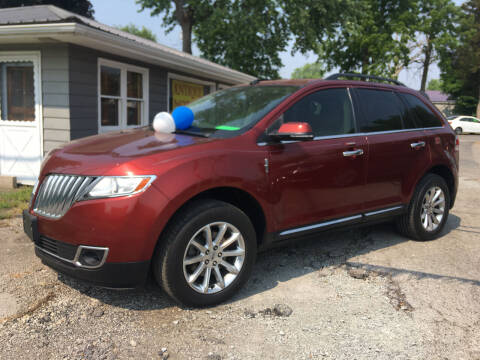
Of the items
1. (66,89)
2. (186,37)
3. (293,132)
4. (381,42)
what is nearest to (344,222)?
(293,132)

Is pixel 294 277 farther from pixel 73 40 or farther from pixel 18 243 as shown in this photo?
pixel 73 40

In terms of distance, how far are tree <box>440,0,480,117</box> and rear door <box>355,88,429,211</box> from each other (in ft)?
119

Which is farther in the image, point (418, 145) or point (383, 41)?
point (383, 41)

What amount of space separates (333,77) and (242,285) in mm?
2336

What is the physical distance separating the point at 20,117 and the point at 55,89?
1.08 m

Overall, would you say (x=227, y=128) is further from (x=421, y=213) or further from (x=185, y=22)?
(x=185, y=22)

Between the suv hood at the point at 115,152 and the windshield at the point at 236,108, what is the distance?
0.32 metres

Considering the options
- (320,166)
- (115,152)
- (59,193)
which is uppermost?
(115,152)

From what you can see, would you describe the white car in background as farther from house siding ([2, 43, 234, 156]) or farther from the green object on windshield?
the green object on windshield

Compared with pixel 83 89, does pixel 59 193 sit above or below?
below

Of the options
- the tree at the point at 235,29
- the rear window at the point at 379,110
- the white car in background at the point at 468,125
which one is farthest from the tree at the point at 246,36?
the white car in background at the point at 468,125

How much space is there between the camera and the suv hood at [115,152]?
2.91 metres

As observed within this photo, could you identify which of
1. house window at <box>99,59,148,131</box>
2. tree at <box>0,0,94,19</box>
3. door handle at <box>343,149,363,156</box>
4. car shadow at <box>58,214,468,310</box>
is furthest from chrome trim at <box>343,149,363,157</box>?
tree at <box>0,0,94,19</box>

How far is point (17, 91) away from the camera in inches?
318
